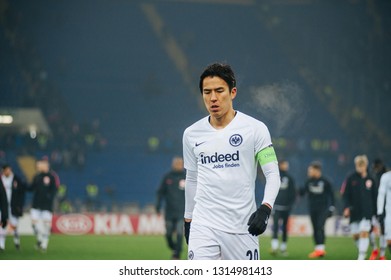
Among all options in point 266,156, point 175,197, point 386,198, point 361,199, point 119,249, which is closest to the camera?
point 266,156

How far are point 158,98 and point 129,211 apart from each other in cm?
1067

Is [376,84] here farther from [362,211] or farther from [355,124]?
[362,211]

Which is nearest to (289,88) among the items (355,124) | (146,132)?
(355,124)

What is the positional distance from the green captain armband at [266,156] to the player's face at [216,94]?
46 centimetres

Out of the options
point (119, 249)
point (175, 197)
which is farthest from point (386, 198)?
point (119, 249)

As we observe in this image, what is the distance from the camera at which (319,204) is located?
60.3 feet

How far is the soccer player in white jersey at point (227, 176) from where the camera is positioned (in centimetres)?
687

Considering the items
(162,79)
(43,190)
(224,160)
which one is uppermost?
(162,79)

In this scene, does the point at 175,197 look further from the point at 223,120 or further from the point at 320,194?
the point at 223,120

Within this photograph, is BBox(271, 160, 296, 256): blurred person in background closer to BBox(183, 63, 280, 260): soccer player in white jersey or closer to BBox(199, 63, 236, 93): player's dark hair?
BBox(183, 63, 280, 260): soccer player in white jersey

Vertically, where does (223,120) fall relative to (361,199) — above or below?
above

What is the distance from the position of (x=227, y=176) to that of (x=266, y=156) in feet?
1.14

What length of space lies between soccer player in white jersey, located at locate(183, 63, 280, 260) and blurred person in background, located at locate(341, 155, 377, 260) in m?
9.58

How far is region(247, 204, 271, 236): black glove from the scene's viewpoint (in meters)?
6.57
